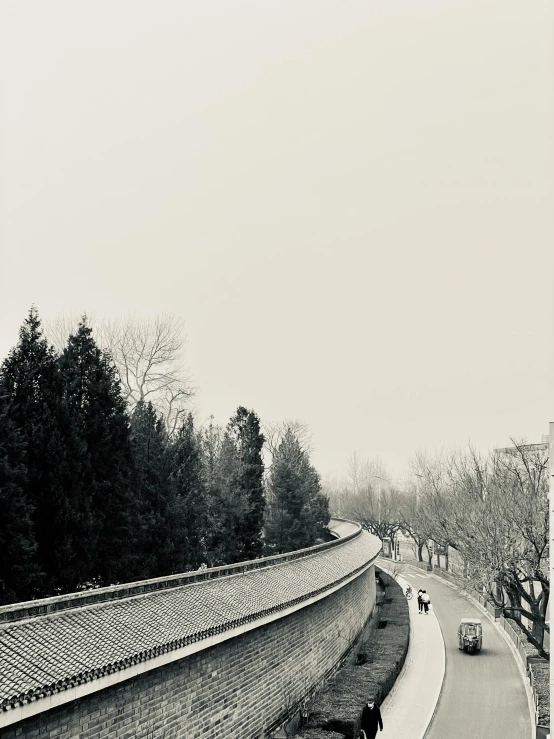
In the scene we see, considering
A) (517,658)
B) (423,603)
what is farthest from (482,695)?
(423,603)

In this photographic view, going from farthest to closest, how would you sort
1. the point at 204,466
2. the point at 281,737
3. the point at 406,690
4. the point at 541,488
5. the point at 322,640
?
the point at 204,466 → the point at 541,488 → the point at 406,690 → the point at 322,640 → the point at 281,737

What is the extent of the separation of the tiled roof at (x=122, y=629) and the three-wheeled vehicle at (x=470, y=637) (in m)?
10.1

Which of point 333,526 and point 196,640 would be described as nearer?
point 196,640

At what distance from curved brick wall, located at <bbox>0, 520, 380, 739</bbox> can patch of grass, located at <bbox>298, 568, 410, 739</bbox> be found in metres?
0.58

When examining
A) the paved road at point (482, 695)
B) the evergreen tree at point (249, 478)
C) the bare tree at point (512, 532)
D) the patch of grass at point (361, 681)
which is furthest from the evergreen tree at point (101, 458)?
the bare tree at point (512, 532)

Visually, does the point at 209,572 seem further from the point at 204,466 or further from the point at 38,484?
the point at 204,466

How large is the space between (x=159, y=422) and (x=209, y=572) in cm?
892

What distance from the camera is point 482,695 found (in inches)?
720

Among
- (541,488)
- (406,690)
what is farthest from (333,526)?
(406,690)

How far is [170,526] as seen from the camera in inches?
779

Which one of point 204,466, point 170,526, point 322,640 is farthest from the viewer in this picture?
point 204,466

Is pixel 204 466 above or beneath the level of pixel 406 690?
above

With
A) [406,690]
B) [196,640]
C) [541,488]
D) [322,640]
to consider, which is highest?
[541,488]

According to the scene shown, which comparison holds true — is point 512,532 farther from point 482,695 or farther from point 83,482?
point 83,482
